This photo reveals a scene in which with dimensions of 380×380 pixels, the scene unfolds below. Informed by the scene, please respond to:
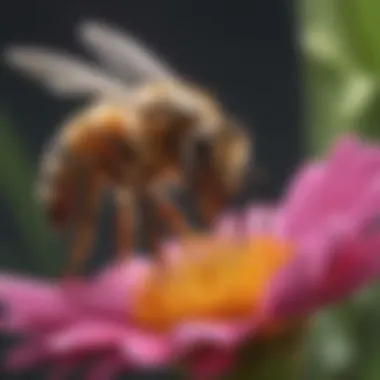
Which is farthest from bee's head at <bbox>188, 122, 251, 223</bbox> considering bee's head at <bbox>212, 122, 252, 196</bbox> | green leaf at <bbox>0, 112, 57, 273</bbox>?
green leaf at <bbox>0, 112, 57, 273</bbox>

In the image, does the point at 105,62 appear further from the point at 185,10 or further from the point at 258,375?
the point at 185,10

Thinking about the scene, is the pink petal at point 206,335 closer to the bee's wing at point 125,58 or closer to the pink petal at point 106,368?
the pink petal at point 106,368

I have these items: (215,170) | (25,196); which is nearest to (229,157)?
(215,170)

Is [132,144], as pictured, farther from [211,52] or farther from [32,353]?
[211,52]

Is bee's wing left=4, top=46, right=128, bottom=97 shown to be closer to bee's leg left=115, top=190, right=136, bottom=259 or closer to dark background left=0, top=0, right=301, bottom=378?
bee's leg left=115, top=190, right=136, bottom=259

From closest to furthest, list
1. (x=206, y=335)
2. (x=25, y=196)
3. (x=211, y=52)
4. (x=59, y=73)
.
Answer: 1. (x=206, y=335)
2. (x=59, y=73)
3. (x=25, y=196)
4. (x=211, y=52)

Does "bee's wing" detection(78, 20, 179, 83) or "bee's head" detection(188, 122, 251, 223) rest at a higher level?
"bee's wing" detection(78, 20, 179, 83)

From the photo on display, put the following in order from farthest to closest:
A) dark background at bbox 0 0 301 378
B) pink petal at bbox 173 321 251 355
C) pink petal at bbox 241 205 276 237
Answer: dark background at bbox 0 0 301 378 → pink petal at bbox 241 205 276 237 → pink petal at bbox 173 321 251 355
